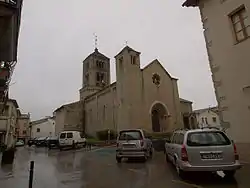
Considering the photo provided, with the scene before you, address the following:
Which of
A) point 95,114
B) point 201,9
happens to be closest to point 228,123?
point 201,9

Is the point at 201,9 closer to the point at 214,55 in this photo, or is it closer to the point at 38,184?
the point at 214,55

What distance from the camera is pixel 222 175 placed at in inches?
320

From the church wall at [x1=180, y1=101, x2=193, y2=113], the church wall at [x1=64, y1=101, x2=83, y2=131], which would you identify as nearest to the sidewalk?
the church wall at [x1=180, y1=101, x2=193, y2=113]

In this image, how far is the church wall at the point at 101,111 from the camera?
3775cm

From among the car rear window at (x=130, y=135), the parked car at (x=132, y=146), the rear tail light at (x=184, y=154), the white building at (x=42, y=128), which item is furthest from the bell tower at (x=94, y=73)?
the rear tail light at (x=184, y=154)

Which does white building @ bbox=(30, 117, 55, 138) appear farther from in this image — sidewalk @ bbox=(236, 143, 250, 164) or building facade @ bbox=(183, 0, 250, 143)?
sidewalk @ bbox=(236, 143, 250, 164)

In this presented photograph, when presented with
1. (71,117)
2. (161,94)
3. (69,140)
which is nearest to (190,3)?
(69,140)

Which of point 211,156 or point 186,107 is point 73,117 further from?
point 211,156

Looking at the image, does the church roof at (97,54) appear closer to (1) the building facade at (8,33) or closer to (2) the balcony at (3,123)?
(2) the balcony at (3,123)

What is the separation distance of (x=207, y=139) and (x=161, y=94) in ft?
98.0

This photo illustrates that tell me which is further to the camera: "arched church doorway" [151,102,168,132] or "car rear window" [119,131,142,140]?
"arched church doorway" [151,102,168,132]

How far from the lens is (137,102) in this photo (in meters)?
34.3

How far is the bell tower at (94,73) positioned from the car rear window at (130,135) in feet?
129

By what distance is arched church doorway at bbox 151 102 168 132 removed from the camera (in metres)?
36.6
